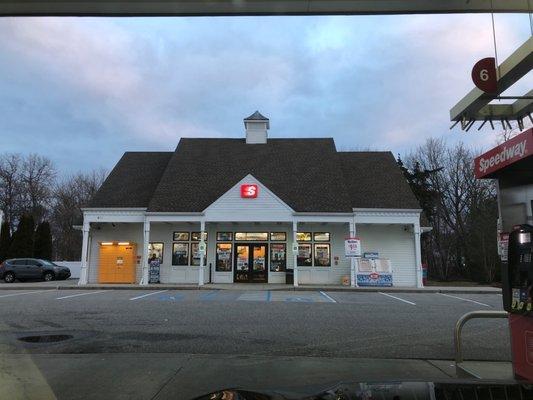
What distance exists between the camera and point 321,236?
28531 mm

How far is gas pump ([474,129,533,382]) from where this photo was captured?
17.5ft

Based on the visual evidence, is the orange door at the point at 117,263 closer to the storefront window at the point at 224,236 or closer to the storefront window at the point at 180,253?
the storefront window at the point at 180,253

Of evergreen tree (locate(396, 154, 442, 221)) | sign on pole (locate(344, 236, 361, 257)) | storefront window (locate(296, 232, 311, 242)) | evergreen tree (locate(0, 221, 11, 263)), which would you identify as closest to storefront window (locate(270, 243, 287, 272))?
storefront window (locate(296, 232, 311, 242))

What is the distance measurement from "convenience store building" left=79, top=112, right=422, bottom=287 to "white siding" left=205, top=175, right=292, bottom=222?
5cm

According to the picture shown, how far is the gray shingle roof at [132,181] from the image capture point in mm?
29141

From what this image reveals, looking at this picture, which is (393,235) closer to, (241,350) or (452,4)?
(241,350)

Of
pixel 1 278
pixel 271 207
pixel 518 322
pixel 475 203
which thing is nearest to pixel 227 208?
pixel 271 207

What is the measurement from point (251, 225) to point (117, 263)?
798 centimetres

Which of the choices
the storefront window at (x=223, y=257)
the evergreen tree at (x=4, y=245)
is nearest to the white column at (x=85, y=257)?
the storefront window at (x=223, y=257)

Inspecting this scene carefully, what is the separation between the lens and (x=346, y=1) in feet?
23.1

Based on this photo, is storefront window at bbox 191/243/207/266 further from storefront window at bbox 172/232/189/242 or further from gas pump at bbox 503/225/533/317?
gas pump at bbox 503/225/533/317

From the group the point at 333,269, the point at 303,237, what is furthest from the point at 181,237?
the point at 333,269

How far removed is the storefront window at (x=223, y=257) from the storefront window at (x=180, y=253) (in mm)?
1763

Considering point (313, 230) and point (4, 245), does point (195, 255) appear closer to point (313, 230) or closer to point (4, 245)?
point (313, 230)
